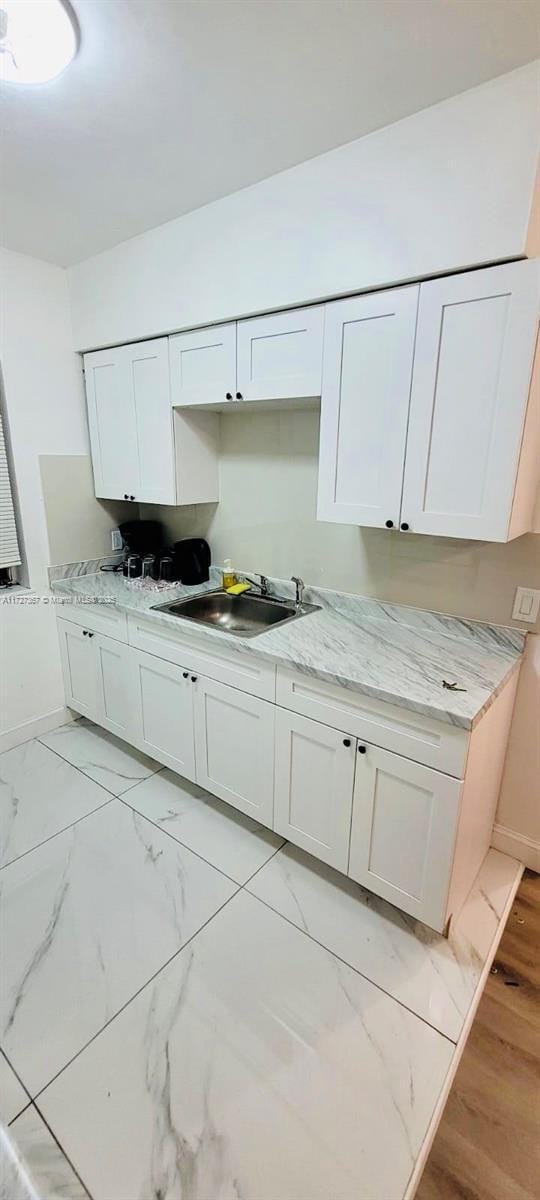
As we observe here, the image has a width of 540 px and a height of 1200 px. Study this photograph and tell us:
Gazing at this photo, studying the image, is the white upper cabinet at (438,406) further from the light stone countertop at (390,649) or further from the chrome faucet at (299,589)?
the chrome faucet at (299,589)

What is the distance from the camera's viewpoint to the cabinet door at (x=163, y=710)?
208 centimetres

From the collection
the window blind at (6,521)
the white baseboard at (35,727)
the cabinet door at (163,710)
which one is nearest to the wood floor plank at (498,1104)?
the cabinet door at (163,710)

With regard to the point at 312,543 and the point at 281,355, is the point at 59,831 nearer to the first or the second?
the point at 312,543

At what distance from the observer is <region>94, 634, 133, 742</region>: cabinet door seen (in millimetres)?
2346

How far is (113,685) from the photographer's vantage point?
2436 mm

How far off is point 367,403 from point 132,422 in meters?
1.30

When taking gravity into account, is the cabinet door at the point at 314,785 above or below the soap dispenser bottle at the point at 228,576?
below

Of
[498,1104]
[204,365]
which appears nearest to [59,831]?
[498,1104]

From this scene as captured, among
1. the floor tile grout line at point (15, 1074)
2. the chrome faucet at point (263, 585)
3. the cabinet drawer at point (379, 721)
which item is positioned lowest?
the floor tile grout line at point (15, 1074)

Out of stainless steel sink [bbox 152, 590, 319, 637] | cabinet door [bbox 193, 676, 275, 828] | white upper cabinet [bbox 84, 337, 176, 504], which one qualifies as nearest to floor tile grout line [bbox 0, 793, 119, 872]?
cabinet door [bbox 193, 676, 275, 828]

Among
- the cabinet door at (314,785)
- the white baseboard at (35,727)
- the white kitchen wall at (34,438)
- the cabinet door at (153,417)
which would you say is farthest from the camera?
the white baseboard at (35,727)

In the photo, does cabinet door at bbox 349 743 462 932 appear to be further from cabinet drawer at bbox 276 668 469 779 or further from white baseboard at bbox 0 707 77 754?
white baseboard at bbox 0 707 77 754

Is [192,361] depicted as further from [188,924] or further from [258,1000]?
[258,1000]

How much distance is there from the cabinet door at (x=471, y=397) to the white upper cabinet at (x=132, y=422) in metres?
1.21
